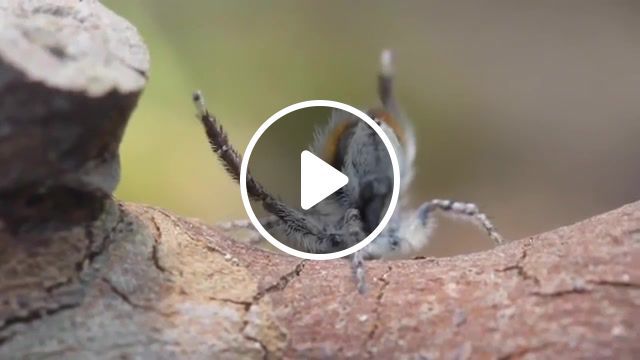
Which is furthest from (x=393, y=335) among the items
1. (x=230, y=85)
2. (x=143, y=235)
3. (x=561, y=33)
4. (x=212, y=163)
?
(x=561, y=33)

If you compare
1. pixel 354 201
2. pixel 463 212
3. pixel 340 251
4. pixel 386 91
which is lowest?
pixel 340 251

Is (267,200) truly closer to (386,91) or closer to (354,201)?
(354,201)

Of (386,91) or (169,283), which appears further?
(386,91)

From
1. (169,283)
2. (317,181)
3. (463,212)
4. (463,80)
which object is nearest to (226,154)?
(317,181)

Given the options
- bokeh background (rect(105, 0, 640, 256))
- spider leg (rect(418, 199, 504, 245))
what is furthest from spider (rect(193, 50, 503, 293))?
bokeh background (rect(105, 0, 640, 256))

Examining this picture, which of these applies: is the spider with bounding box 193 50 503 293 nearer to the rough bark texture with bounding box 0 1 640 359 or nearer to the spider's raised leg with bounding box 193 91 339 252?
the spider's raised leg with bounding box 193 91 339 252

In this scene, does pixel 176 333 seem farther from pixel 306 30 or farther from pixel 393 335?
pixel 306 30

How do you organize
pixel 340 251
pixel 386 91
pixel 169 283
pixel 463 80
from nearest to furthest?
pixel 169 283 → pixel 340 251 → pixel 386 91 → pixel 463 80

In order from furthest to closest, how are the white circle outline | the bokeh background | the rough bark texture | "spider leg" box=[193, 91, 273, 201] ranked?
the bokeh background < "spider leg" box=[193, 91, 273, 201] < the white circle outline < the rough bark texture
